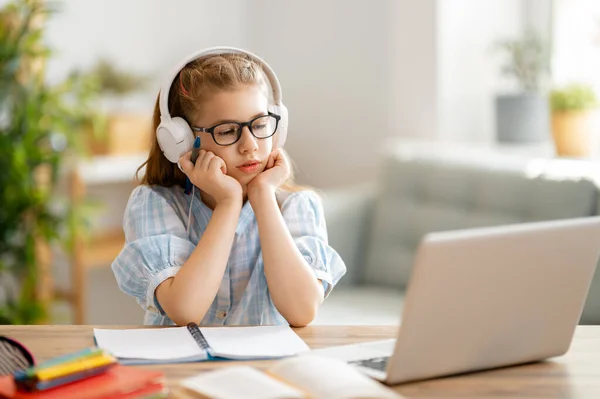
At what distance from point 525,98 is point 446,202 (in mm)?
648

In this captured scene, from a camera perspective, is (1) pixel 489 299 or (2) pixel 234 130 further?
(2) pixel 234 130

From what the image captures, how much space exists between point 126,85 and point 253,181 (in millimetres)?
2009

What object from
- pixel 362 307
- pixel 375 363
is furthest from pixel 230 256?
pixel 362 307

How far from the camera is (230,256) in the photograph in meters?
1.63

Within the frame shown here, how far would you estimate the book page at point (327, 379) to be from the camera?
3.24ft

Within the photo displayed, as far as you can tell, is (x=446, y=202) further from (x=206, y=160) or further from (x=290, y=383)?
(x=290, y=383)

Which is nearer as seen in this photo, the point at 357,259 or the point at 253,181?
the point at 253,181

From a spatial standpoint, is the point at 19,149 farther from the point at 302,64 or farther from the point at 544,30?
the point at 544,30

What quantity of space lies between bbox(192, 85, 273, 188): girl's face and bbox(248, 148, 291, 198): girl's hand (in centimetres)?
2

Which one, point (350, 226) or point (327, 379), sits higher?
point (327, 379)

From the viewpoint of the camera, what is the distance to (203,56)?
1.62m

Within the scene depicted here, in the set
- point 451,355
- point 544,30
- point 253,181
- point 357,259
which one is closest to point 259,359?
point 451,355

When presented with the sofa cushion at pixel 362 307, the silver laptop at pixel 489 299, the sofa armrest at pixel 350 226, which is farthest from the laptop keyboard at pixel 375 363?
the sofa armrest at pixel 350 226

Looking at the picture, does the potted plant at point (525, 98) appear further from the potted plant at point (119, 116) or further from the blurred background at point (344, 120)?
the potted plant at point (119, 116)
